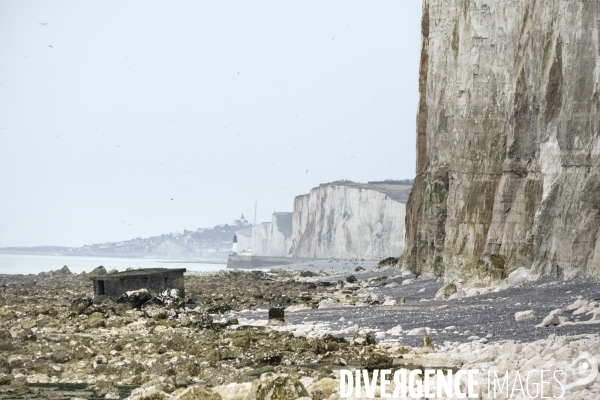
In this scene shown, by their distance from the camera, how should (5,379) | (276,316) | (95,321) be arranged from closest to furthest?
(5,379)
(95,321)
(276,316)

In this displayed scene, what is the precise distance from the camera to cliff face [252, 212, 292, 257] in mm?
146500

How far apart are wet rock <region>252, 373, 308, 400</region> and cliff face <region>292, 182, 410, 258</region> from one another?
92.1 m

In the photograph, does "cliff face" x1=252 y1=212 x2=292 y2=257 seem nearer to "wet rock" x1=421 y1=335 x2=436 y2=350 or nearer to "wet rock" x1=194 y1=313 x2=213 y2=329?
"wet rock" x1=194 y1=313 x2=213 y2=329

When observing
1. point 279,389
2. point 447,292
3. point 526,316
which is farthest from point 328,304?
point 279,389

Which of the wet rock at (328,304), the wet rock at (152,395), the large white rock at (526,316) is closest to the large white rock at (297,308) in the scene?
the wet rock at (328,304)

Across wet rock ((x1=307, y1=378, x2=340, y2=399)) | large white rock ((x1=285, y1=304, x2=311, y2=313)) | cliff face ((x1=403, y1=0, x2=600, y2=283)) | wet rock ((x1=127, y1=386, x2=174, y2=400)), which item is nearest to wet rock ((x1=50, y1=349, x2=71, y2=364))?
wet rock ((x1=127, y1=386, x2=174, y2=400))

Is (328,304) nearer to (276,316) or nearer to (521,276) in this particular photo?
(521,276)

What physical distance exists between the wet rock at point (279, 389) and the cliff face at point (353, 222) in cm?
9210

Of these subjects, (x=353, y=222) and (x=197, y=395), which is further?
(x=353, y=222)

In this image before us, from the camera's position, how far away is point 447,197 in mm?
34469

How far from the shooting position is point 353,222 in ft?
357

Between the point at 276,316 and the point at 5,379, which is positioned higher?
the point at 276,316

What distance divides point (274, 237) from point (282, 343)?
13501 centimetres

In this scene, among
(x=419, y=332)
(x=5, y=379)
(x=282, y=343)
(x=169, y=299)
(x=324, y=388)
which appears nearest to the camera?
(x=324, y=388)
